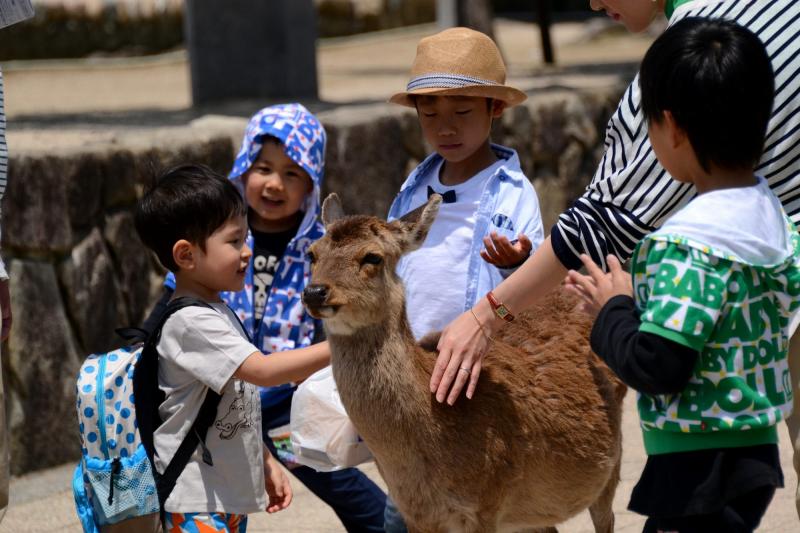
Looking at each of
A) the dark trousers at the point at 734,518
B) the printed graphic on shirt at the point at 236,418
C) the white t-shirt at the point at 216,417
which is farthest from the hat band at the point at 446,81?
the dark trousers at the point at 734,518

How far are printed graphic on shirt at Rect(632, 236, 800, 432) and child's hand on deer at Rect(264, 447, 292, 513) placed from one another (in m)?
1.78

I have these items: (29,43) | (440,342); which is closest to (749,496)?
(440,342)

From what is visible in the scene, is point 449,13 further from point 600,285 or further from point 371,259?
point 600,285

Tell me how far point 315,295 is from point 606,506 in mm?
1758

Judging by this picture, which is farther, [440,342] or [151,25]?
[151,25]

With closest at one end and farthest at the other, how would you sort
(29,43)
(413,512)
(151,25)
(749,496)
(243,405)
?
(749,496) → (413,512) → (243,405) → (29,43) → (151,25)

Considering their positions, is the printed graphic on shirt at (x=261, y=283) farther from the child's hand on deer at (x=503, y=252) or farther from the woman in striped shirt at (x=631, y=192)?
the woman in striped shirt at (x=631, y=192)

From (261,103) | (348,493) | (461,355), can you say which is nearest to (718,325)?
(461,355)

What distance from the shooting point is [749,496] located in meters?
2.92

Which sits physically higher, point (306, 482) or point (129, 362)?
point (129, 362)

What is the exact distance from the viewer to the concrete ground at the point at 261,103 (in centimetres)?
568

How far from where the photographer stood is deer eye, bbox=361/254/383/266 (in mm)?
3773

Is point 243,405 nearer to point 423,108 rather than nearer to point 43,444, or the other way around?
point 423,108

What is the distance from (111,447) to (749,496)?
203 cm
